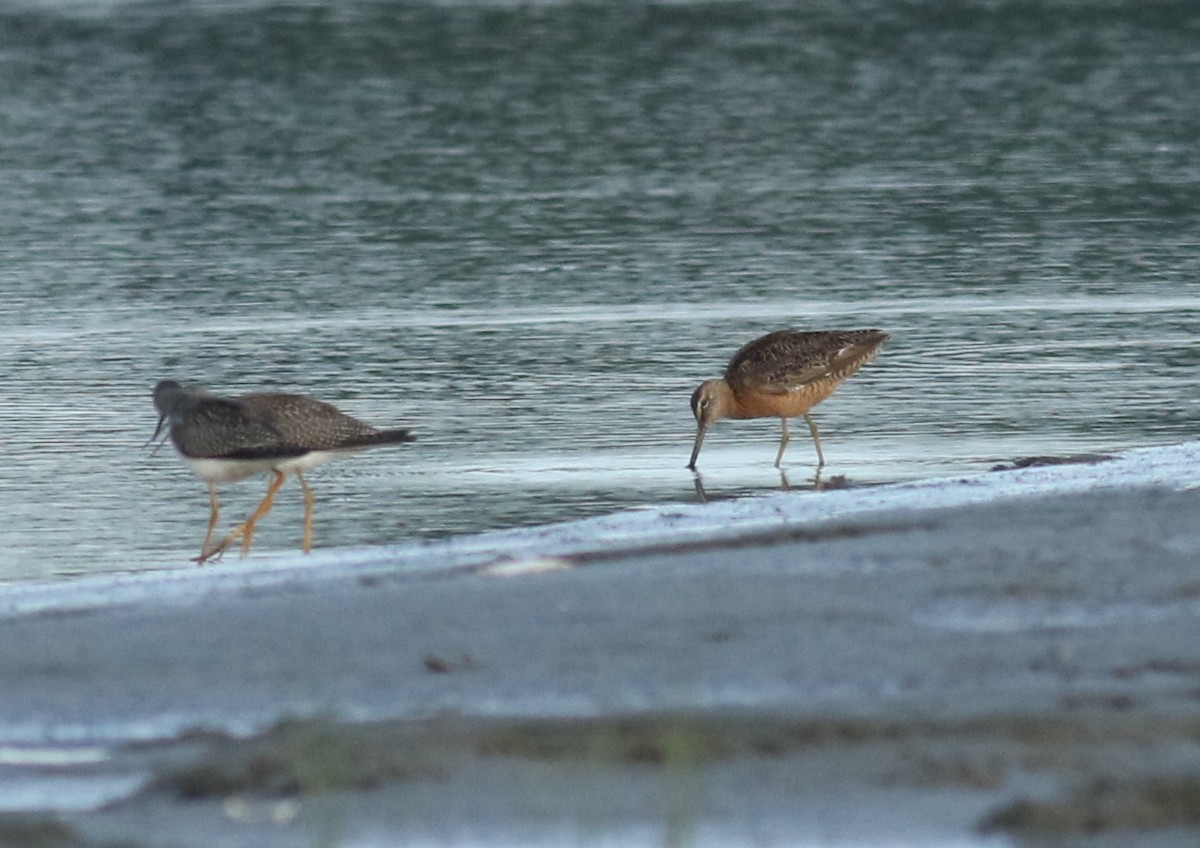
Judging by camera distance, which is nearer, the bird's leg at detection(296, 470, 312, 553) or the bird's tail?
the bird's leg at detection(296, 470, 312, 553)

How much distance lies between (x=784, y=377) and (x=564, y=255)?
192 inches

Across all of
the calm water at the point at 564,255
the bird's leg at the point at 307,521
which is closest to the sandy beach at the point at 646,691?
the bird's leg at the point at 307,521

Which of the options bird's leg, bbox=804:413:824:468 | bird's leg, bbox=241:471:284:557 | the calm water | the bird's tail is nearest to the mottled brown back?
bird's leg, bbox=804:413:824:468

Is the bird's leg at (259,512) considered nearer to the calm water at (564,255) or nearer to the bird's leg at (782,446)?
the calm water at (564,255)

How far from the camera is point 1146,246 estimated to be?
15.3 metres

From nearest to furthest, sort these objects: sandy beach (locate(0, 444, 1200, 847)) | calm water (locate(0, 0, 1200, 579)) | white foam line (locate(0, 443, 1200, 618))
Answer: sandy beach (locate(0, 444, 1200, 847)) < white foam line (locate(0, 443, 1200, 618)) < calm water (locate(0, 0, 1200, 579))

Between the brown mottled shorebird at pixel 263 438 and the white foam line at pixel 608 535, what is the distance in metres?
0.40

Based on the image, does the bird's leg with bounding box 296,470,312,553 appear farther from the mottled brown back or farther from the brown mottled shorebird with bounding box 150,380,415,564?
the mottled brown back

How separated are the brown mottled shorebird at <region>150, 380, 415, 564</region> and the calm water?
266 millimetres

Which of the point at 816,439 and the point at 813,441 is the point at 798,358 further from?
the point at 816,439

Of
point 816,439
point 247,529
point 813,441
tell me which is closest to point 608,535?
point 247,529

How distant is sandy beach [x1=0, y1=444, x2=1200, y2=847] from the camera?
4.47m

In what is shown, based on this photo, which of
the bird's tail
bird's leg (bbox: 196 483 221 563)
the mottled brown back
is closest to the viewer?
bird's leg (bbox: 196 483 221 563)

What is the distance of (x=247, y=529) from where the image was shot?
8773mm
